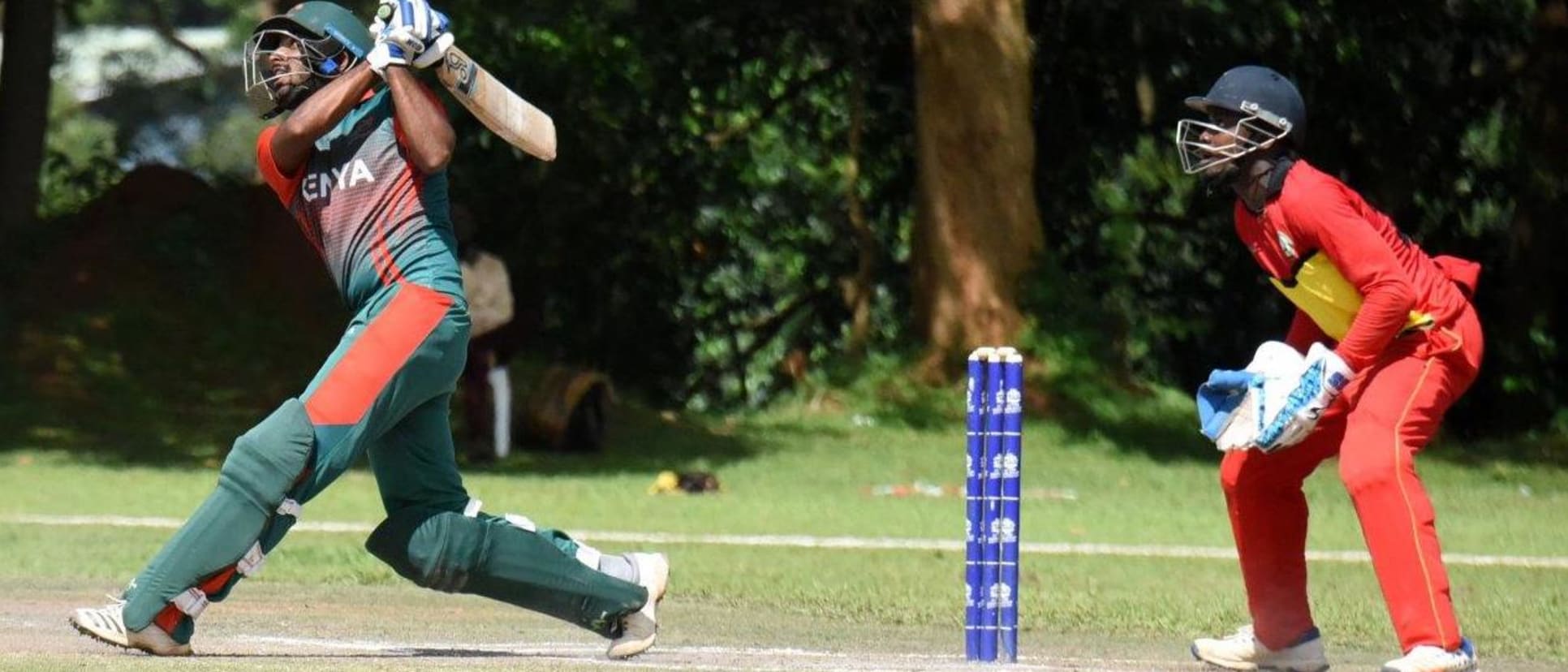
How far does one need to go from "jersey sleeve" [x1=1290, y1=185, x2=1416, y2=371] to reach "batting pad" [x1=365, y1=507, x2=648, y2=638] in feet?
7.09

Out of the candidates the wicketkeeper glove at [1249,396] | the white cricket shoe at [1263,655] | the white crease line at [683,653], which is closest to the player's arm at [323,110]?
the white crease line at [683,653]

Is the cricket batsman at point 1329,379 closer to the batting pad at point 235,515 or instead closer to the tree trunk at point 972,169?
the batting pad at point 235,515

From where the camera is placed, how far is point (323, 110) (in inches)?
284

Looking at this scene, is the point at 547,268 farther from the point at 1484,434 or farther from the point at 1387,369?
the point at 1387,369

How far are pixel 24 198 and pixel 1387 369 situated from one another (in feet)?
55.2

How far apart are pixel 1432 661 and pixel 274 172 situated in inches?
137

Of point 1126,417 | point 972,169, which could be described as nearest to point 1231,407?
point 1126,417

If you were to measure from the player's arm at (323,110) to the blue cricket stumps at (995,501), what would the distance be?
79.5 inches

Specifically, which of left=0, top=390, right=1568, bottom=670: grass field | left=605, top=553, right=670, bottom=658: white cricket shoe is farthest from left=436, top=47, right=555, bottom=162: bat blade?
left=0, top=390, right=1568, bottom=670: grass field

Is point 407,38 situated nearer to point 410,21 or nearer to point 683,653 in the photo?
point 410,21

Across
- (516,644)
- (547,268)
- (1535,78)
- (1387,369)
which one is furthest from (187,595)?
(1535,78)

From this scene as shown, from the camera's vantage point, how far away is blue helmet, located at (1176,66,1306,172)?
774 cm

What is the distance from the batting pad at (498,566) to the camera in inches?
293

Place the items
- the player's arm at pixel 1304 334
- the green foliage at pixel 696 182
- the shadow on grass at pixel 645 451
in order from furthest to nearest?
1. the green foliage at pixel 696 182
2. the shadow on grass at pixel 645 451
3. the player's arm at pixel 1304 334
